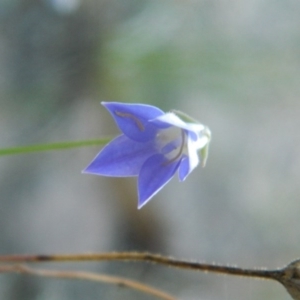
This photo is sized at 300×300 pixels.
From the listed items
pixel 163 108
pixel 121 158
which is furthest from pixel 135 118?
pixel 163 108

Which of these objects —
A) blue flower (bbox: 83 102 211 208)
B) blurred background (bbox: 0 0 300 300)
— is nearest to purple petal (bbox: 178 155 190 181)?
blue flower (bbox: 83 102 211 208)

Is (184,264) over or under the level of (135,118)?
under

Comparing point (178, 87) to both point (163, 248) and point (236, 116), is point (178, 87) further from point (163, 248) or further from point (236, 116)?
point (163, 248)

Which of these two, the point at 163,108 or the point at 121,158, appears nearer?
the point at 121,158

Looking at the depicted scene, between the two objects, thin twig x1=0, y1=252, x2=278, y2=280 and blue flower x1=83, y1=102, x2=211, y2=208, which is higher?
blue flower x1=83, y1=102, x2=211, y2=208

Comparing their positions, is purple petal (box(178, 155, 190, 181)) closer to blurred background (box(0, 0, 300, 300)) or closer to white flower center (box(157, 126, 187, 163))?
white flower center (box(157, 126, 187, 163))

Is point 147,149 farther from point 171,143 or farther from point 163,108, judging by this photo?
point 163,108
